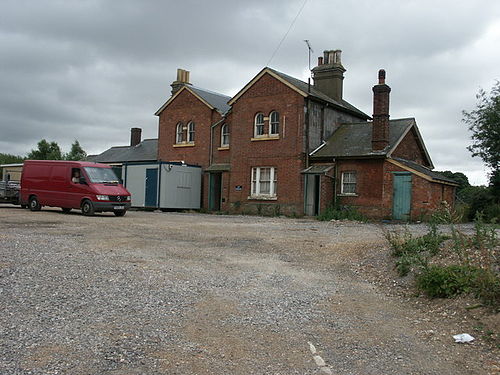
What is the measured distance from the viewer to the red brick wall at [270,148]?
24312mm

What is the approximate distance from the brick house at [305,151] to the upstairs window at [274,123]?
53 mm

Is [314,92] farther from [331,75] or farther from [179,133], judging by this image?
[179,133]

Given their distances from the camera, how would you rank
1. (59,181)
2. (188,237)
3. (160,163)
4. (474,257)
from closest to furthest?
(474,257) < (188,237) < (59,181) < (160,163)

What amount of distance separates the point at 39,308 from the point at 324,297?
12.1ft

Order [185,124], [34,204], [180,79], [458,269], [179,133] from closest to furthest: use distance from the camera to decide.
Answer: [458,269] < [34,204] < [185,124] < [179,133] < [180,79]

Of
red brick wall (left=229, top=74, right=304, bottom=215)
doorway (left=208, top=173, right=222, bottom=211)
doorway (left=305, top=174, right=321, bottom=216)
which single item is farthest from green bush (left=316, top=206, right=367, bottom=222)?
doorway (left=208, top=173, right=222, bottom=211)

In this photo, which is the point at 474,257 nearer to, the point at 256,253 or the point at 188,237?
the point at 256,253

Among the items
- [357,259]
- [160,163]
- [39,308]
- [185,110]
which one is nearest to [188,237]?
[357,259]

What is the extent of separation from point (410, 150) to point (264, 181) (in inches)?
309

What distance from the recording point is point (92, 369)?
12.9ft

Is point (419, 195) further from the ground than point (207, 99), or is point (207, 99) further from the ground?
point (207, 99)

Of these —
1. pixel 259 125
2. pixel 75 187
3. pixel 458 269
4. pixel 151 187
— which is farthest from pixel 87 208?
pixel 458 269

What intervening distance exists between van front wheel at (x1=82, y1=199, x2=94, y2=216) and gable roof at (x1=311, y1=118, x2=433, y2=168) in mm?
11288

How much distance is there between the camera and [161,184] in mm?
26000
